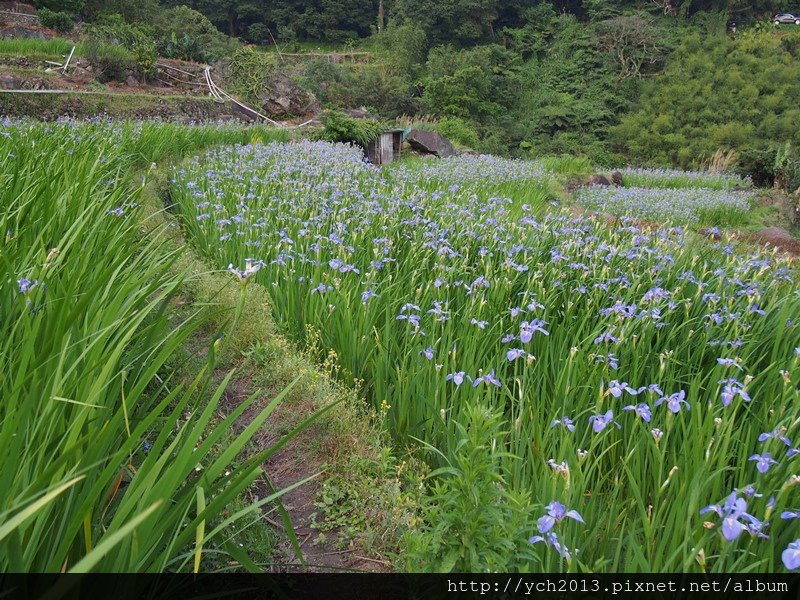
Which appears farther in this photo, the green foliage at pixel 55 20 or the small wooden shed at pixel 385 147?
the green foliage at pixel 55 20

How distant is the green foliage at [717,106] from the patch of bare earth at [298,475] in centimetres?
2610

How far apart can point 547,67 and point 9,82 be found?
29.6 metres

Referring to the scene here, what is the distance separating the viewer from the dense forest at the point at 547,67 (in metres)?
22.8

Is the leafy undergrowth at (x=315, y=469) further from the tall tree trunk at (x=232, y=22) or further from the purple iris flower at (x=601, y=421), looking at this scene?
the tall tree trunk at (x=232, y=22)

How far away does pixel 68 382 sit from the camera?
1386 millimetres

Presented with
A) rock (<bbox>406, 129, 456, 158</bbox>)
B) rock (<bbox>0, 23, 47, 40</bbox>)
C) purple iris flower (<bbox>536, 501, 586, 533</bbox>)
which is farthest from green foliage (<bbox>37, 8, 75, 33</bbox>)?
purple iris flower (<bbox>536, 501, 586, 533</bbox>)

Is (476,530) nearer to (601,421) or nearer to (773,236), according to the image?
(601,421)

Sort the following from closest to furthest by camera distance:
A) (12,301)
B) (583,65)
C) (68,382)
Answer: (68,382) → (12,301) → (583,65)

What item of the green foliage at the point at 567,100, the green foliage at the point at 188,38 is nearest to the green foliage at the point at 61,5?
the green foliage at the point at 188,38

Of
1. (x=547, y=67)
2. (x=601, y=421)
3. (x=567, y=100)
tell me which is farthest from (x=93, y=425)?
(x=547, y=67)

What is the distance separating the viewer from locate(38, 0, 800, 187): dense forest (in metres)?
22.8
